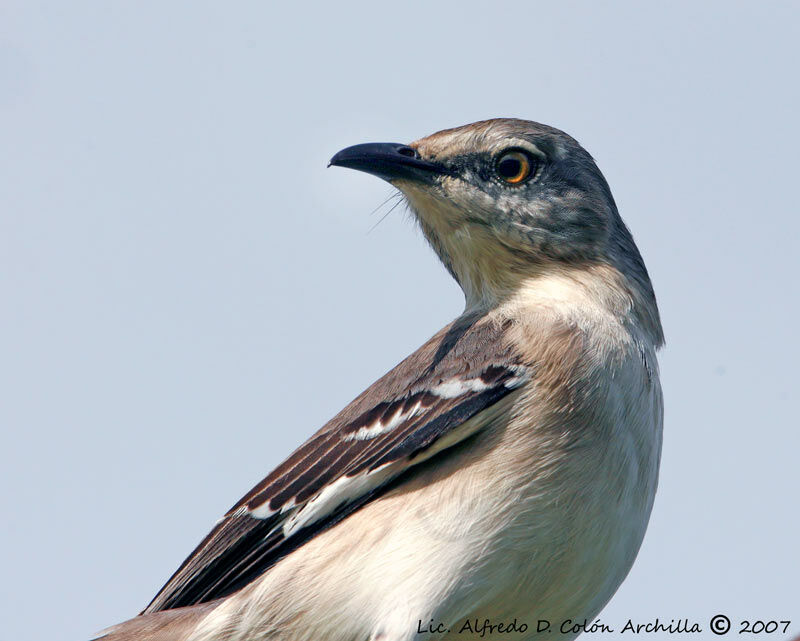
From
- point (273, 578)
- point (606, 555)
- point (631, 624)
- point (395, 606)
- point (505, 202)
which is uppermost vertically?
point (505, 202)

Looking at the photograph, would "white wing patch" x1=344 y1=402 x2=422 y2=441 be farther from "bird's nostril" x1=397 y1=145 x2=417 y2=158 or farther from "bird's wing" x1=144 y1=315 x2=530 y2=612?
"bird's nostril" x1=397 y1=145 x2=417 y2=158

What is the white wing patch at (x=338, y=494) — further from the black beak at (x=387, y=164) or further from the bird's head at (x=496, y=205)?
the black beak at (x=387, y=164)

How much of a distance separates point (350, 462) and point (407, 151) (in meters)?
2.13

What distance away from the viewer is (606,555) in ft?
18.1

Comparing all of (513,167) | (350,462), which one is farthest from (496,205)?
(350,462)

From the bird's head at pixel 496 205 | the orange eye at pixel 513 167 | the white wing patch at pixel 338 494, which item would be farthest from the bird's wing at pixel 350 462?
the orange eye at pixel 513 167

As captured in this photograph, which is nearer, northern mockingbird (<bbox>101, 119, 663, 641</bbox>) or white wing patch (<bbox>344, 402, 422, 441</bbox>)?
northern mockingbird (<bbox>101, 119, 663, 641</bbox>)

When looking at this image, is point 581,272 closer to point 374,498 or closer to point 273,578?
point 374,498

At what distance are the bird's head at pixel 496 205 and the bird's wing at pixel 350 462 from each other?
23.3 inches

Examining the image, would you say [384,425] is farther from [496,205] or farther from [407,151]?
[407,151]

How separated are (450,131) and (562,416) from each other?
2.31 metres

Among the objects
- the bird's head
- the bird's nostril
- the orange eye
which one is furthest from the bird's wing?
the bird's nostril

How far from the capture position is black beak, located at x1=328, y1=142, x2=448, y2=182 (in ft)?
22.1

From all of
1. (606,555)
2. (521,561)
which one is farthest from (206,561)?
(606,555)
